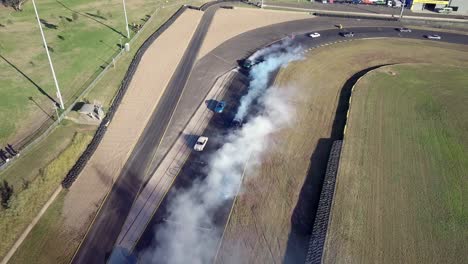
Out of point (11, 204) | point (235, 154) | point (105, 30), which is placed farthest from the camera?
point (105, 30)

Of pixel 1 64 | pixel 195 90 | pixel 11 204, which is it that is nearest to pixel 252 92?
pixel 195 90

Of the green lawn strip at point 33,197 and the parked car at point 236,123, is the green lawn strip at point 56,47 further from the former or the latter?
the parked car at point 236,123

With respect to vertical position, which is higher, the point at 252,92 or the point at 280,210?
the point at 252,92

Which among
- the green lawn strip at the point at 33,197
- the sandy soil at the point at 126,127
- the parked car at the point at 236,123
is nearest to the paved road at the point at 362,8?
the sandy soil at the point at 126,127

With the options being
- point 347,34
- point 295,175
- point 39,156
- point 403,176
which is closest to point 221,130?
point 295,175

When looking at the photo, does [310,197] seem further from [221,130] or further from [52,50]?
[52,50]

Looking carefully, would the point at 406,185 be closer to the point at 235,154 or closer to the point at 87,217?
the point at 235,154

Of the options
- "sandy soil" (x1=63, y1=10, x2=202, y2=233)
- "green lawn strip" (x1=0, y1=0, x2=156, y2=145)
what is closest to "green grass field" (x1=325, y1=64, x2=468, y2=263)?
"sandy soil" (x1=63, y1=10, x2=202, y2=233)
